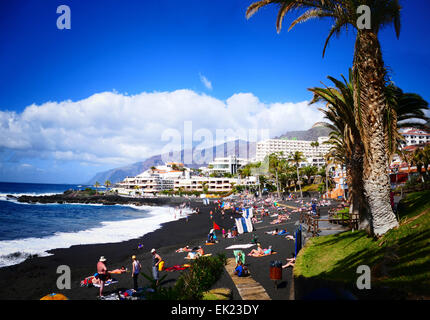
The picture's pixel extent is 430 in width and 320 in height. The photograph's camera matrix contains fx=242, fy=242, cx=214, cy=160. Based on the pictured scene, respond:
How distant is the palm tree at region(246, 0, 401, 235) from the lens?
7922 mm

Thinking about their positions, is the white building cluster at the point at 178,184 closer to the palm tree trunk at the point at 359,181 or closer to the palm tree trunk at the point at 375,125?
the palm tree trunk at the point at 359,181

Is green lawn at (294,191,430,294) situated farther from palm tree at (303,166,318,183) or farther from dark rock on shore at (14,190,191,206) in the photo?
dark rock on shore at (14,190,191,206)

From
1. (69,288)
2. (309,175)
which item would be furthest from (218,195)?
(69,288)

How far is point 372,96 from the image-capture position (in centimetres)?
793

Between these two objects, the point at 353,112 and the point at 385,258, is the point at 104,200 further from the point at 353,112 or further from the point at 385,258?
the point at 385,258

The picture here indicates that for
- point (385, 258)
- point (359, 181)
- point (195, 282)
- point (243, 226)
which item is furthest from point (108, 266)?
point (359, 181)

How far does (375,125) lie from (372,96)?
96cm

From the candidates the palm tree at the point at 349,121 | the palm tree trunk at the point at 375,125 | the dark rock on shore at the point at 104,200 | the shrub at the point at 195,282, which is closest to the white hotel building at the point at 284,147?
the dark rock on shore at the point at 104,200
